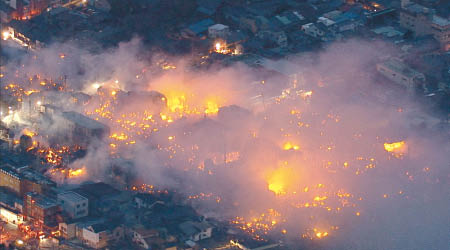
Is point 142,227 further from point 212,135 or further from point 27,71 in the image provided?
point 27,71

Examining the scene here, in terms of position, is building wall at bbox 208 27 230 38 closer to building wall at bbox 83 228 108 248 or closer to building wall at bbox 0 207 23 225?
building wall at bbox 0 207 23 225

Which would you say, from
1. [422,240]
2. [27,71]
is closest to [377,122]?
[422,240]

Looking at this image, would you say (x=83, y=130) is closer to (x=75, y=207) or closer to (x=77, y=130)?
(x=77, y=130)

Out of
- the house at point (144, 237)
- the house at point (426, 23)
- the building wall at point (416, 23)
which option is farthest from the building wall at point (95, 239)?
the building wall at point (416, 23)

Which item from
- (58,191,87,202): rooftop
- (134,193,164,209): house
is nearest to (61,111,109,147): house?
(58,191,87,202): rooftop

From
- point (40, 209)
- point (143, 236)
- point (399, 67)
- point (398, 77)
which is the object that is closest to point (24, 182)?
point (40, 209)
